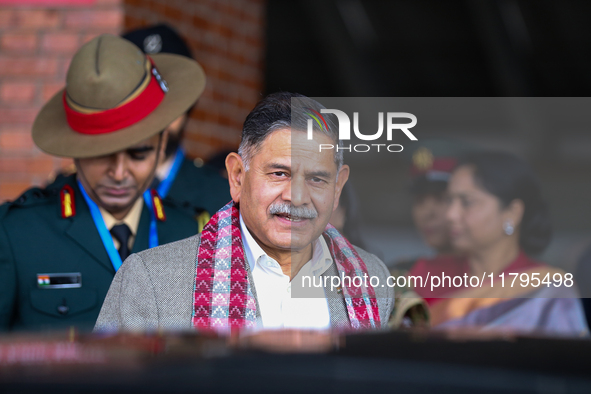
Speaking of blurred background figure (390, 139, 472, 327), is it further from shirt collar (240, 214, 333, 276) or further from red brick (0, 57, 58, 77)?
red brick (0, 57, 58, 77)

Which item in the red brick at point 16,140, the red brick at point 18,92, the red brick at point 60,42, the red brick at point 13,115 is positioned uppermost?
the red brick at point 60,42

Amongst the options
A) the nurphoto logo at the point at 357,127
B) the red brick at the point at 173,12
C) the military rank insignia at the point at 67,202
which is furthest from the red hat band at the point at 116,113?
the red brick at the point at 173,12

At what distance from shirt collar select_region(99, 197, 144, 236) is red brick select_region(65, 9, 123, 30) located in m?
1.67

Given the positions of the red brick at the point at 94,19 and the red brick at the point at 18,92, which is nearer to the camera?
the red brick at the point at 94,19

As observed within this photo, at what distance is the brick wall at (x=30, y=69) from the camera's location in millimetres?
4031

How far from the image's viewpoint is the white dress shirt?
1.83 m

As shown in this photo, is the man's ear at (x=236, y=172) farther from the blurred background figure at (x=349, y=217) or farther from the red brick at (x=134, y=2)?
the red brick at (x=134, y=2)

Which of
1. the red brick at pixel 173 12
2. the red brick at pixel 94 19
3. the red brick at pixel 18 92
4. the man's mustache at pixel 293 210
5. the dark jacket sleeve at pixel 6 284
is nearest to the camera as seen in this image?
the man's mustache at pixel 293 210

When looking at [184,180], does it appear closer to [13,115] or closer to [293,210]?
[13,115]

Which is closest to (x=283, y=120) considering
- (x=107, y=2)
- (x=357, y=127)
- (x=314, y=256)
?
(x=357, y=127)

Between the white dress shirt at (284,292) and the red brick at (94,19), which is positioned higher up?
the red brick at (94,19)

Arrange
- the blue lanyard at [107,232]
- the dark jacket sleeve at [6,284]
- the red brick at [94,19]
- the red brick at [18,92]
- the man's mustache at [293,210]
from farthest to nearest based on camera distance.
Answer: the red brick at [18,92] < the red brick at [94,19] < the blue lanyard at [107,232] < the dark jacket sleeve at [6,284] < the man's mustache at [293,210]

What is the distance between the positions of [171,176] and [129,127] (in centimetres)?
81

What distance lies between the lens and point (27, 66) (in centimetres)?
406
